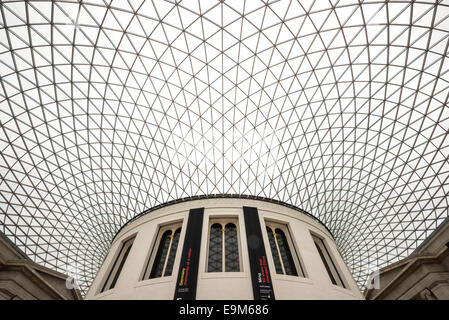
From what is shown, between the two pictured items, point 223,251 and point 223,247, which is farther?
point 223,247

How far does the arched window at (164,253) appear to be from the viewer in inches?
747

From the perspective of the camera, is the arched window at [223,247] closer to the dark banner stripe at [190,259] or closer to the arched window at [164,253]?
the dark banner stripe at [190,259]

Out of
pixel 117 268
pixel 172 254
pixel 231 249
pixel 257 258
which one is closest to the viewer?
pixel 257 258

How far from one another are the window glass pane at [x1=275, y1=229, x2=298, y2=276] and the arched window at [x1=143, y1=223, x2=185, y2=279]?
10159 millimetres

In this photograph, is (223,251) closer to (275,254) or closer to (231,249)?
(231,249)

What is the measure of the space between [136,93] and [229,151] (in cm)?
1213

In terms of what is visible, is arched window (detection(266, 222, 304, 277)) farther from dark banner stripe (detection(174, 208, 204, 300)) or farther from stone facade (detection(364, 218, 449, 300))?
stone facade (detection(364, 218, 449, 300))

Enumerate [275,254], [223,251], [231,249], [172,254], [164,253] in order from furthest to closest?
[164,253] < [172,254] < [275,254] < [231,249] < [223,251]

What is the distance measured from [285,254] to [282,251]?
369mm

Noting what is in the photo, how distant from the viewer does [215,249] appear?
19.5 meters

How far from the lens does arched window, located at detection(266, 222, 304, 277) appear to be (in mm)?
18859

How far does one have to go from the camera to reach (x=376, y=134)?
26.0 metres

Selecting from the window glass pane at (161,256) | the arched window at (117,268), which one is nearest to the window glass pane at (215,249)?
the window glass pane at (161,256)

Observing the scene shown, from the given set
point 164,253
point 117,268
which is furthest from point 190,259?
point 117,268
